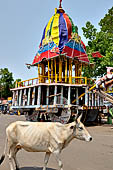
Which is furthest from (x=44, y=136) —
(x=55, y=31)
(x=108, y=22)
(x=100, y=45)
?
(x=108, y=22)

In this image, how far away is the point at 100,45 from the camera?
70.4 ft

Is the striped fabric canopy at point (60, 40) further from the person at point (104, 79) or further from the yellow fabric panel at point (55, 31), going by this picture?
the person at point (104, 79)

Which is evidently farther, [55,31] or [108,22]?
[108,22]

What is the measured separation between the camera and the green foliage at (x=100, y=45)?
66.4ft

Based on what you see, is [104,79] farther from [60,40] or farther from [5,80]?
[5,80]

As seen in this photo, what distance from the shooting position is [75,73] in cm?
1900

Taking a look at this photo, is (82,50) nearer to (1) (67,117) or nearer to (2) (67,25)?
(2) (67,25)

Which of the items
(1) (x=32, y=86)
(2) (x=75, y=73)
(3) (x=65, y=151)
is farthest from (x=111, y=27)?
(3) (x=65, y=151)

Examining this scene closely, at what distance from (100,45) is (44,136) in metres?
19.1

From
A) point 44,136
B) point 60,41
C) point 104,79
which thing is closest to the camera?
point 104,79

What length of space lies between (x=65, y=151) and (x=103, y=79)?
4.36 m

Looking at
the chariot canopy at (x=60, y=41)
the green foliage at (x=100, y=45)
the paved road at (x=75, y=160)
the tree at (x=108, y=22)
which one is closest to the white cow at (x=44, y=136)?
the paved road at (x=75, y=160)

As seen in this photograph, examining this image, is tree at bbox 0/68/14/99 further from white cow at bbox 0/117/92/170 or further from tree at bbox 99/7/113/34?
white cow at bbox 0/117/92/170

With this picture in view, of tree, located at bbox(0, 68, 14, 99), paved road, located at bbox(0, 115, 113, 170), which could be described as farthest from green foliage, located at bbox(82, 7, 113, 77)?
tree, located at bbox(0, 68, 14, 99)
